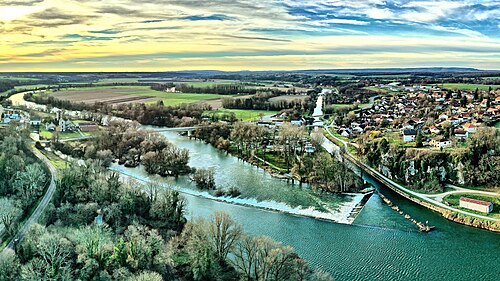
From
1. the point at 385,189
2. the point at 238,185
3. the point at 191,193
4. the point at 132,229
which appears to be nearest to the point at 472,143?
the point at 385,189

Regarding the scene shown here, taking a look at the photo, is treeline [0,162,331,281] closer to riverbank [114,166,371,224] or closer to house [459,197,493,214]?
riverbank [114,166,371,224]

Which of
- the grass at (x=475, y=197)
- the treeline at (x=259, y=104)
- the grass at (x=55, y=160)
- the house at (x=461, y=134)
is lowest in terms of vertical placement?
the grass at (x=475, y=197)

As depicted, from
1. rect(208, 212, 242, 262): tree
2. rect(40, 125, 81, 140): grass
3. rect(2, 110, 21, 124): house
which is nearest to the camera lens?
rect(208, 212, 242, 262): tree

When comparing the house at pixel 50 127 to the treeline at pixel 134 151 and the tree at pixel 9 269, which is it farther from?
the tree at pixel 9 269

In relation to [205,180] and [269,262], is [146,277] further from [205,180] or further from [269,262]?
[205,180]

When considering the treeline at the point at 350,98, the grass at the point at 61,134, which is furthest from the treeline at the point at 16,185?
the treeline at the point at 350,98

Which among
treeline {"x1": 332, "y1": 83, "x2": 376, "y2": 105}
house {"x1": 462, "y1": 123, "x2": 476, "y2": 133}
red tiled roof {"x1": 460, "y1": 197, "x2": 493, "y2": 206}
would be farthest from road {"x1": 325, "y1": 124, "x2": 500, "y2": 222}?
treeline {"x1": 332, "y1": 83, "x2": 376, "y2": 105}
